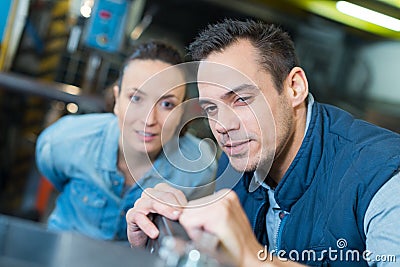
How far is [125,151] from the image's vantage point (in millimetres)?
493

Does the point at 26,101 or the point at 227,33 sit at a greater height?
the point at 227,33

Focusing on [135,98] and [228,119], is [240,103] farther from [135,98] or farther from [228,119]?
[135,98]

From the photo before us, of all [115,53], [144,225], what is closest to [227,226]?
[144,225]

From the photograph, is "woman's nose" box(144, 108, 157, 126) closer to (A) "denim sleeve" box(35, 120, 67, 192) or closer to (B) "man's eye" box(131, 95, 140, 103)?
(B) "man's eye" box(131, 95, 140, 103)

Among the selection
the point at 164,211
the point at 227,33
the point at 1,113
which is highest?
the point at 227,33

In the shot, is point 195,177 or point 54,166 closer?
point 195,177

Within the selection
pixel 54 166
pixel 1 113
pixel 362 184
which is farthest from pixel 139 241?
pixel 1 113

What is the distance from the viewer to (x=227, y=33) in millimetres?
385

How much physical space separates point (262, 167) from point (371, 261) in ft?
0.30

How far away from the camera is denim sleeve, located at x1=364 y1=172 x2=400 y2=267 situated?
372mm

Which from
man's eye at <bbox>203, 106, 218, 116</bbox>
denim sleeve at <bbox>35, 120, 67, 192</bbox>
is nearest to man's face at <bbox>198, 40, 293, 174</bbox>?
man's eye at <bbox>203, 106, 218, 116</bbox>

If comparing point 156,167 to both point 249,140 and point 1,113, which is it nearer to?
point 249,140

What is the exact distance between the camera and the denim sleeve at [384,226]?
372 mm

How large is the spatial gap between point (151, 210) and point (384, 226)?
147 millimetres
